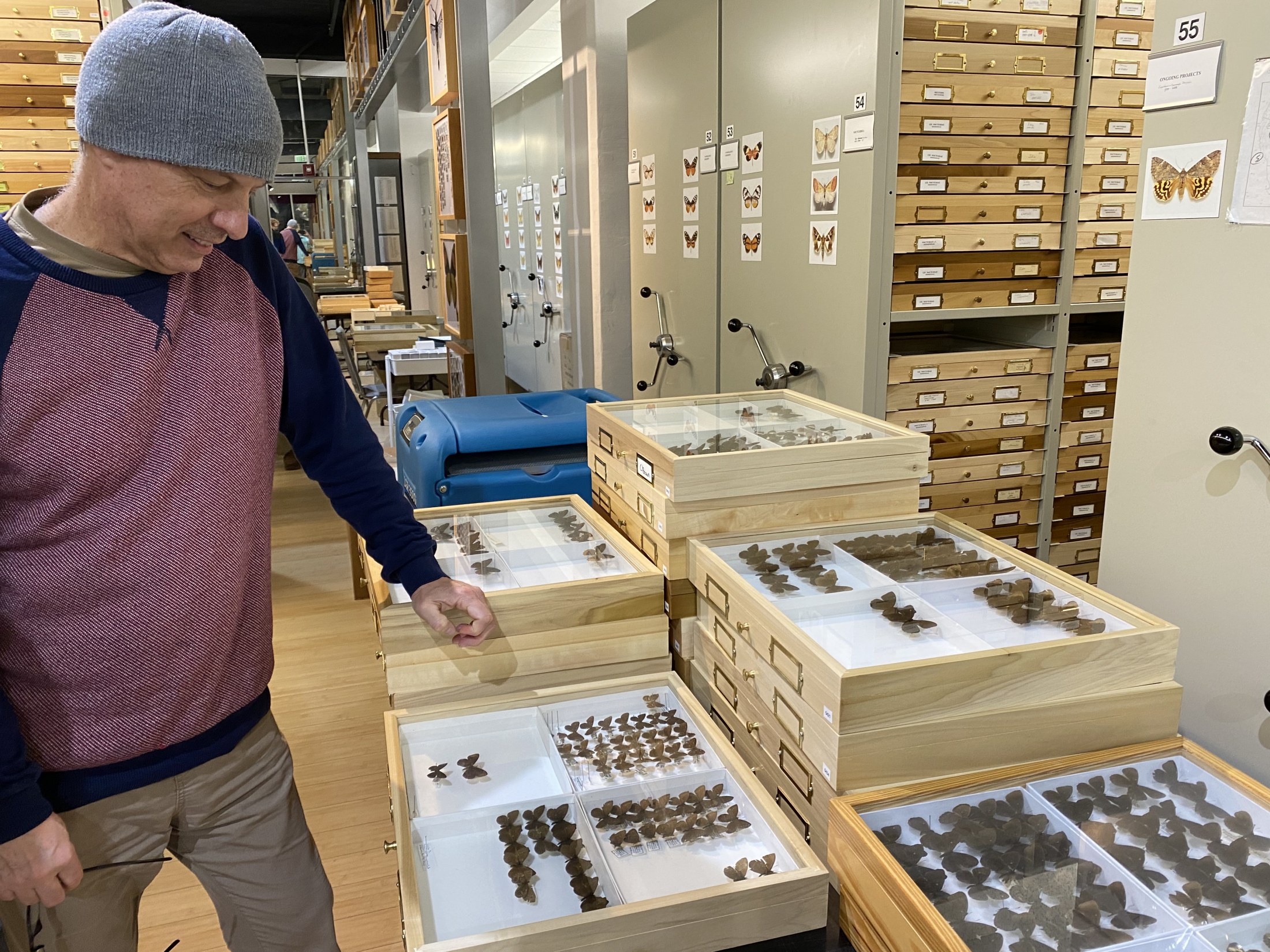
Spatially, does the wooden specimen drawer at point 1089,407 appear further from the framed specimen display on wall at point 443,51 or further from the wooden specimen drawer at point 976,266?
the framed specimen display on wall at point 443,51

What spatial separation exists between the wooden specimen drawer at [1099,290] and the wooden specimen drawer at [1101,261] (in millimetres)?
26

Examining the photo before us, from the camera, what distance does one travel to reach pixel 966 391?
11.3 ft

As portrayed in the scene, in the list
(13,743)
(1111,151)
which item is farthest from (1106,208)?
(13,743)

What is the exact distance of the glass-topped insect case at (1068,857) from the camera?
1.05 m

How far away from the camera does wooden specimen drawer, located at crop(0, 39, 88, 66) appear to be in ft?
14.1

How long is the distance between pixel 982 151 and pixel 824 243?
0.60 meters

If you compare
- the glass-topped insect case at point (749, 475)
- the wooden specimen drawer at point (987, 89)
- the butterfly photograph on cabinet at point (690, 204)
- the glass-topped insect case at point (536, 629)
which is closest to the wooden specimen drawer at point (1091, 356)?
the wooden specimen drawer at point (987, 89)

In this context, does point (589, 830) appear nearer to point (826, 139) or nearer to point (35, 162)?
point (826, 139)

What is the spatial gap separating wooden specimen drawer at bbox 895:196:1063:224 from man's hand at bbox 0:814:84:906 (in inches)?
109

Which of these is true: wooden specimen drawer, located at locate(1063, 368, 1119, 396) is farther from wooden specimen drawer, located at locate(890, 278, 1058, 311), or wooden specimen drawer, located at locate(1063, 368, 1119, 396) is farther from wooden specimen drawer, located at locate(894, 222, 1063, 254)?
wooden specimen drawer, located at locate(894, 222, 1063, 254)

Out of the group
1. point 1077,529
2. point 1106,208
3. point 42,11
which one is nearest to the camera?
point 1106,208

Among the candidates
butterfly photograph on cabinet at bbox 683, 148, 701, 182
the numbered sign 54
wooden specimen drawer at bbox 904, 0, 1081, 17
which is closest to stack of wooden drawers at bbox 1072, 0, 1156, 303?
wooden specimen drawer at bbox 904, 0, 1081, 17

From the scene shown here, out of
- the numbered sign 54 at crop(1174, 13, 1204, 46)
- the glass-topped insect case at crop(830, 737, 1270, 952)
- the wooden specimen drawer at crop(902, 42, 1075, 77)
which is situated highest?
the wooden specimen drawer at crop(902, 42, 1075, 77)

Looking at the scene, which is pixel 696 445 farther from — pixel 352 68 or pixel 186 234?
pixel 352 68
